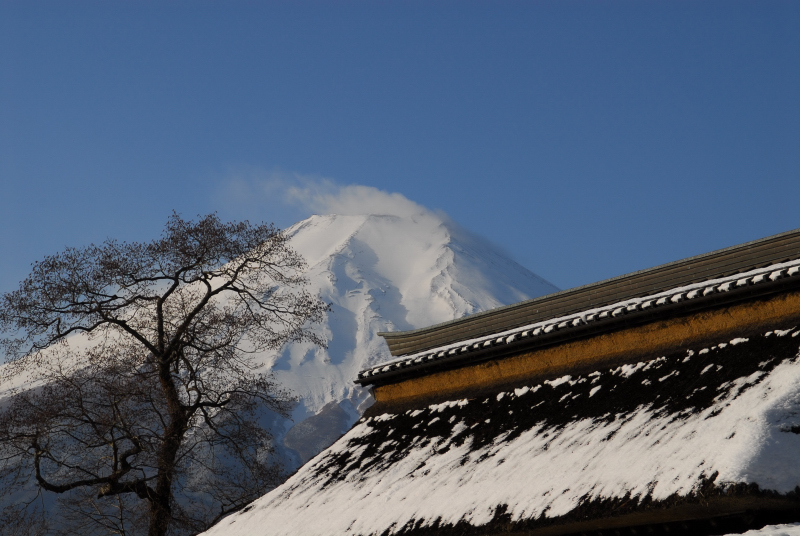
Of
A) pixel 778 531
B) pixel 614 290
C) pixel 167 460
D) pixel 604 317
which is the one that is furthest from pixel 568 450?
pixel 167 460

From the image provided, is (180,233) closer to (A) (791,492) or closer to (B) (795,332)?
(B) (795,332)

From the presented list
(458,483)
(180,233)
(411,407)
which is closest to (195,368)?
(180,233)

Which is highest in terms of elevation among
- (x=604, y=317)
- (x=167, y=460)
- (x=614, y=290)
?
(x=167, y=460)

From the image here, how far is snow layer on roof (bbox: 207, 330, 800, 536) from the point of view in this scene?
562cm

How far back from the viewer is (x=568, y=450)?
23.8ft

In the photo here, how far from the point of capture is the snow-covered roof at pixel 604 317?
7.64 m

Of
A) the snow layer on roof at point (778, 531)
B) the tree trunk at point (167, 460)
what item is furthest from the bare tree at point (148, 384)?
the snow layer on roof at point (778, 531)

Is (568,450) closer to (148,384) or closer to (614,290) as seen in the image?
(614,290)

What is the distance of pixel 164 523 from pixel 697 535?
1530cm

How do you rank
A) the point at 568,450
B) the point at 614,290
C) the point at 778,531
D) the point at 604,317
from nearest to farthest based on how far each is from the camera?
the point at 778,531
the point at 568,450
the point at 604,317
the point at 614,290

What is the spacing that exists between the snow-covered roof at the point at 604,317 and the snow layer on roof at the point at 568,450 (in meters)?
0.53

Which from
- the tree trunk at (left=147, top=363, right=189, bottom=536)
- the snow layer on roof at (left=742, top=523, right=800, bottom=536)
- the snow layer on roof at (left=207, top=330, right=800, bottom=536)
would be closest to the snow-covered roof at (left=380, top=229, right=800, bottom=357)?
the snow layer on roof at (left=207, top=330, right=800, bottom=536)

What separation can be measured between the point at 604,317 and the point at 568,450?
214 cm

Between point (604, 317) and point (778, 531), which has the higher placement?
point (604, 317)
